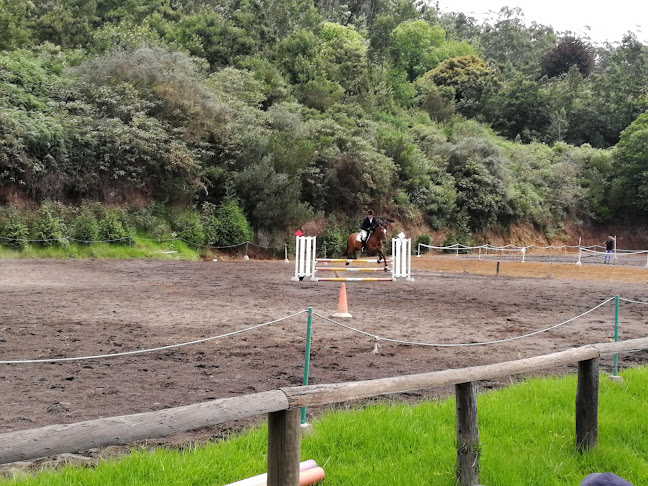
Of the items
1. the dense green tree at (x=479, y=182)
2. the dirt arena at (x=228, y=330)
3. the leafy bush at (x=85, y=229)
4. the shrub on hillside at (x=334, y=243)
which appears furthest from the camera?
the dense green tree at (x=479, y=182)

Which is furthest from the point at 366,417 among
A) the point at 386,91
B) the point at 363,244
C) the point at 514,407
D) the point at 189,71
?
the point at 386,91

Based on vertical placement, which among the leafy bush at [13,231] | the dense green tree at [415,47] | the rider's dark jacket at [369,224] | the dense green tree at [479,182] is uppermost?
the dense green tree at [415,47]

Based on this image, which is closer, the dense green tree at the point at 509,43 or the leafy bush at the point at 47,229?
the leafy bush at the point at 47,229

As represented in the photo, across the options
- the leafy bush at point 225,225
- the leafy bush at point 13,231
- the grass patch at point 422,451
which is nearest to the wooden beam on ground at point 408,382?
the grass patch at point 422,451

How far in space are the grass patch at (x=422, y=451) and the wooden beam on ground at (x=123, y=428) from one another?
1.21 m

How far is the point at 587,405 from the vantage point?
5270mm

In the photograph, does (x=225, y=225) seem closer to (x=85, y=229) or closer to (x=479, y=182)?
(x=85, y=229)

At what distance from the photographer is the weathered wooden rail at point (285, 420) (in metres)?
2.97

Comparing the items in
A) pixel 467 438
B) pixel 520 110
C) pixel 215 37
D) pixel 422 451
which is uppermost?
pixel 215 37

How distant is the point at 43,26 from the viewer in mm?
46656

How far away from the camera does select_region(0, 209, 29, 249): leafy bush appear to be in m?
25.5

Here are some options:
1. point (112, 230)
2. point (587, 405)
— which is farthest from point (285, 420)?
point (112, 230)

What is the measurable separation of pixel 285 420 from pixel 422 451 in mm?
2038

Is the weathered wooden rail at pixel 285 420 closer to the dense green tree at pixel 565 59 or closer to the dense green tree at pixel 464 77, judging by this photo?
the dense green tree at pixel 464 77
